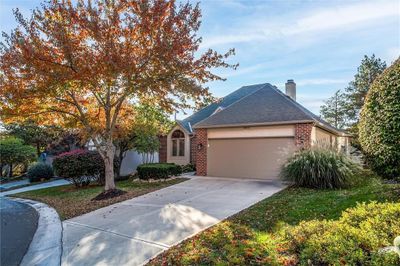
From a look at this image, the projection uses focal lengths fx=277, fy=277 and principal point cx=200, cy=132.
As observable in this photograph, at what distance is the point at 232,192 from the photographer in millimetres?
9820

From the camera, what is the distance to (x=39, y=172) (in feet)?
62.3

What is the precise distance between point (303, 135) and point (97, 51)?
Result: 8687mm

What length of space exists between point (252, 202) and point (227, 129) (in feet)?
20.7

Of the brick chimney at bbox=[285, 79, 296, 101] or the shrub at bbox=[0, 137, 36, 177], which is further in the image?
the shrub at bbox=[0, 137, 36, 177]

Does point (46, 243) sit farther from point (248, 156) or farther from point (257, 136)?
point (257, 136)

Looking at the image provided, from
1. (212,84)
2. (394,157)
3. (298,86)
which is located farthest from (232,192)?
(298,86)

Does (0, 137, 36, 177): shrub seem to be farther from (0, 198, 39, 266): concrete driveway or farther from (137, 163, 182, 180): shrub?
(137, 163, 182, 180): shrub

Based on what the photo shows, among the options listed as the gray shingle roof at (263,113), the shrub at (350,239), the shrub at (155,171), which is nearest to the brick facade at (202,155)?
the gray shingle roof at (263,113)

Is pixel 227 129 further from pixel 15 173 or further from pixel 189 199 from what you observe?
pixel 15 173

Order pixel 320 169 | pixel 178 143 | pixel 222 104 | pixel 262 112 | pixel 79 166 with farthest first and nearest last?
pixel 222 104
pixel 178 143
pixel 262 112
pixel 79 166
pixel 320 169

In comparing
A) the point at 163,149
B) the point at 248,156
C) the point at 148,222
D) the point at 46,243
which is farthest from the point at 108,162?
the point at 163,149

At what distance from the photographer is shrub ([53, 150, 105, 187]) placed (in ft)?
44.4

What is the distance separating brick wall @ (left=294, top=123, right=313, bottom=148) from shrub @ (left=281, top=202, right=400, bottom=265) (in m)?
7.59

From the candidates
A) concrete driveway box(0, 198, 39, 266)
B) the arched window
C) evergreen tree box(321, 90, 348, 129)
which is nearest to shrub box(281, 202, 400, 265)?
concrete driveway box(0, 198, 39, 266)
